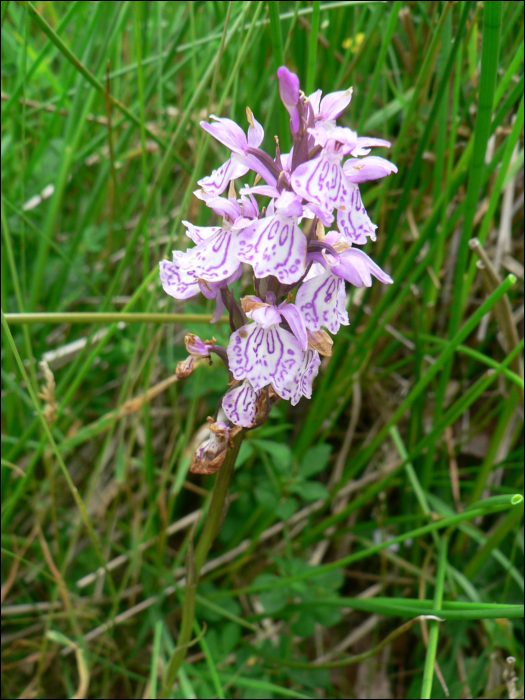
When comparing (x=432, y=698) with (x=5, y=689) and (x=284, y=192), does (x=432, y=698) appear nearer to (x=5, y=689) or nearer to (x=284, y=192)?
(x=5, y=689)

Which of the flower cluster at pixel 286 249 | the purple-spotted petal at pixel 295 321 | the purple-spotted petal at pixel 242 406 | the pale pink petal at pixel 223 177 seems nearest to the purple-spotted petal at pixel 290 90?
the flower cluster at pixel 286 249

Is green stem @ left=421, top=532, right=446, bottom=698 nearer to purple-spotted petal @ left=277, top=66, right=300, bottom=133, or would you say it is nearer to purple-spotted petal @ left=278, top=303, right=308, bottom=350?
purple-spotted petal @ left=278, top=303, right=308, bottom=350

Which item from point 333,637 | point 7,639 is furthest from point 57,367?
point 333,637

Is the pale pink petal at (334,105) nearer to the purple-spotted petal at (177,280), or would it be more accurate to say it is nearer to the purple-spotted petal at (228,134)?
the purple-spotted petal at (228,134)

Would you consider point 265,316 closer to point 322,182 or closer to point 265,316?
point 265,316

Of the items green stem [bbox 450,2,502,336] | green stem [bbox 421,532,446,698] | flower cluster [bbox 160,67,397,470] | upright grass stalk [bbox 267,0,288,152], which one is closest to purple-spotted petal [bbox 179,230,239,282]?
flower cluster [bbox 160,67,397,470]

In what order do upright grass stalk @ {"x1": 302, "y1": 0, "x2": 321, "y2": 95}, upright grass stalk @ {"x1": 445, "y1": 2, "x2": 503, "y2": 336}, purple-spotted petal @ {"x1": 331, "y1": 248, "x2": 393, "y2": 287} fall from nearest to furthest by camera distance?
purple-spotted petal @ {"x1": 331, "y1": 248, "x2": 393, "y2": 287} → upright grass stalk @ {"x1": 445, "y1": 2, "x2": 503, "y2": 336} → upright grass stalk @ {"x1": 302, "y1": 0, "x2": 321, "y2": 95}

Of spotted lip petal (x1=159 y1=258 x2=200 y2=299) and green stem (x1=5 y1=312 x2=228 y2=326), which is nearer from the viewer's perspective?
spotted lip petal (x1=159 y1=258 x2=200 y2=299)
